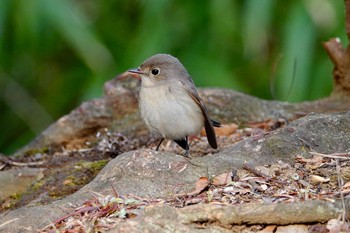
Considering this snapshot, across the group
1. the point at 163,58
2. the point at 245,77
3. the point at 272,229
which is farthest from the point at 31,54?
the point at 272,229

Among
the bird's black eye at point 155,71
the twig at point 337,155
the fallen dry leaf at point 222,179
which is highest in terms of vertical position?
the bird's black eye at point 155,71

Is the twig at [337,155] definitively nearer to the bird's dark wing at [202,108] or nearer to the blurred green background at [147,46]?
the bird's dark wing at [202,108]

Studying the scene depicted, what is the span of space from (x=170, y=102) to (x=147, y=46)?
3.72 metres

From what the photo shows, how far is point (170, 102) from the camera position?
535cm

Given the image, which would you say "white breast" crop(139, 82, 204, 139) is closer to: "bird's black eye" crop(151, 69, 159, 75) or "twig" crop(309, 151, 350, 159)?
"bird's black eye" crop(151, 69, 159, 75)

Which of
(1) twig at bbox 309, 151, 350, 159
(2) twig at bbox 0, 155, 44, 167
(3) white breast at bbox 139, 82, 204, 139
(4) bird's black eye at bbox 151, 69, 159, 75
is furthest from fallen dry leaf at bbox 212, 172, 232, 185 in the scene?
(2) twig at bbox 0, 155, 44, 167

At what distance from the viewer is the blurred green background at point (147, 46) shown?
8.53 meters

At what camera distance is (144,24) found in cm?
920

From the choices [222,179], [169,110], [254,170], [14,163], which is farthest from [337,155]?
[14,163]

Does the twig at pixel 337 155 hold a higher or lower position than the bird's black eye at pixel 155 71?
lower

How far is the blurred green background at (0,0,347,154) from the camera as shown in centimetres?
853

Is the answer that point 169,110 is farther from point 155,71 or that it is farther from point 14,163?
point 14,163

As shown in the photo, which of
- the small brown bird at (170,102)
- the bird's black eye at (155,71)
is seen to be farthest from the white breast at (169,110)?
the bird's black eye at (155,71)

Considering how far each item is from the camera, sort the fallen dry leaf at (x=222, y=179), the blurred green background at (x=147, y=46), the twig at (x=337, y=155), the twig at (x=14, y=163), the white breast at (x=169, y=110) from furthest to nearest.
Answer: the blurred green background at (x=147, y=46)
the twig at (x=14, y=163)
the white breast at (x=169, y=110)
the twig at (x=337, y=155)
the fallen dry leaf at (x=222, y=179)
